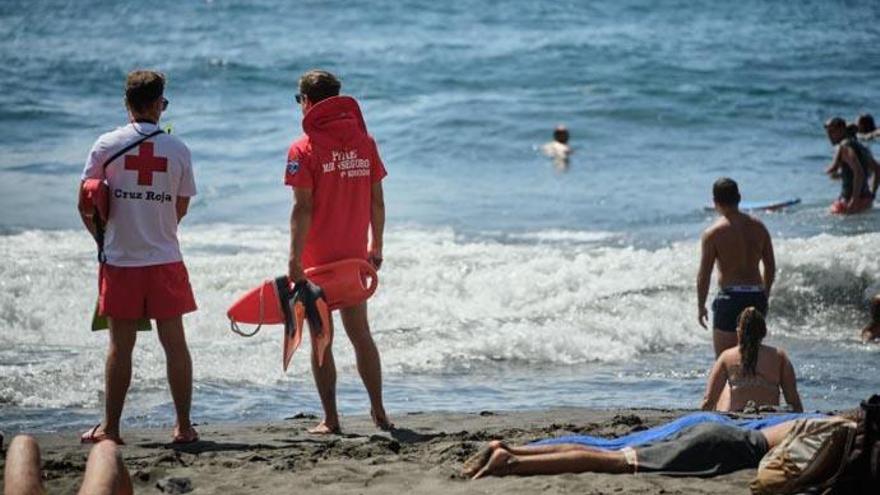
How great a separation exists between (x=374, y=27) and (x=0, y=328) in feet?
74.9

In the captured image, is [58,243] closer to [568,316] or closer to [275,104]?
[568,316]

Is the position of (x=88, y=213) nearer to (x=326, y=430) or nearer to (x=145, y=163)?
(x=145, y=163)

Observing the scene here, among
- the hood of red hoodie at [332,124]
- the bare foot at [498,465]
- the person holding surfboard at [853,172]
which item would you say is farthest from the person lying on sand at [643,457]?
the person holding surfboard at [853,172]

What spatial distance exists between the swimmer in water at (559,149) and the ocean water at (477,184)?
241 millimetres

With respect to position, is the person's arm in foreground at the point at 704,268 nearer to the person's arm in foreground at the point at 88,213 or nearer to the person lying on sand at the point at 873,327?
the person lying on sand at the point at 873,327

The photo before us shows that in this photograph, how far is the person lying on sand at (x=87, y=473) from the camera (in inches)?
182

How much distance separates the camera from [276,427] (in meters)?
8.05

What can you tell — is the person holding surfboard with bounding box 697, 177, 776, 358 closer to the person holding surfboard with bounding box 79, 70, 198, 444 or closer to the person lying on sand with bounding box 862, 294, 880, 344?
the person lying on sand with bounding box 862, 294, 880, 344

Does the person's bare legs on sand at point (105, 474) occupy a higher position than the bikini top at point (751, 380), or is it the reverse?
the person's bare legs on sand at point (105, 474)

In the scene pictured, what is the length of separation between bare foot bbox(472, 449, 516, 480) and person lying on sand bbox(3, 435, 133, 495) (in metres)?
1.87

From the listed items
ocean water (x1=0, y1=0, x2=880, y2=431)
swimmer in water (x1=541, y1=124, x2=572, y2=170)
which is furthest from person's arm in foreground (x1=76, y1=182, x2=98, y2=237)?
swimmer in water (x1=541, y1=124, x2=572, y2=170)

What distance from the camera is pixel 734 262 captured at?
916cm

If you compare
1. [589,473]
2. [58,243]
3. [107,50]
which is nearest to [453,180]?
[58,243]

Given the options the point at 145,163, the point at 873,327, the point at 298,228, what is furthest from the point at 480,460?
the point at 873,327
